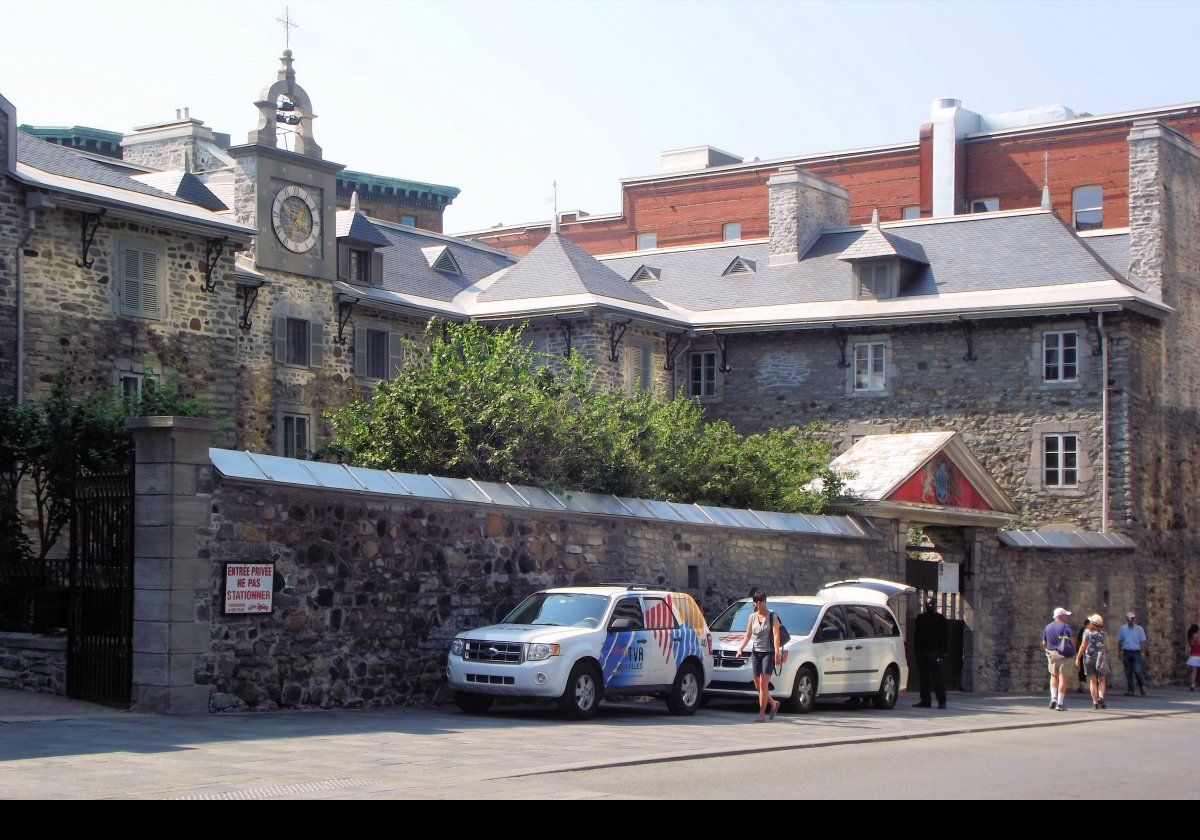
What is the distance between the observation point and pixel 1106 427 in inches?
1497

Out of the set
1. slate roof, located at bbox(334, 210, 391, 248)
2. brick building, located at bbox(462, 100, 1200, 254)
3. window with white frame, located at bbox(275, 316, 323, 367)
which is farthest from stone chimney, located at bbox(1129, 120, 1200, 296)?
window with white frame, located at bbox(275, 316, 323, 367)

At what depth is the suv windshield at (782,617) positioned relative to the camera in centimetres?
2252

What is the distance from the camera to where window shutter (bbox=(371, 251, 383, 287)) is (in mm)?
37875

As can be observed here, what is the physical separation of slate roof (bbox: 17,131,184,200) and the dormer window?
1722 cm

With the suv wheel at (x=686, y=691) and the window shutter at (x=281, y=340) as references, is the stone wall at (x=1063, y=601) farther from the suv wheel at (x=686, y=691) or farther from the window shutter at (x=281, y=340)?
the window shutter at (x=281, y=340)

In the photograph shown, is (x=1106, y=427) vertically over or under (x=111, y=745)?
over

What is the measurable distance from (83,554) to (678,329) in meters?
24.4

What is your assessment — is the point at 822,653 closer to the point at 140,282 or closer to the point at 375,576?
the point at 375,576

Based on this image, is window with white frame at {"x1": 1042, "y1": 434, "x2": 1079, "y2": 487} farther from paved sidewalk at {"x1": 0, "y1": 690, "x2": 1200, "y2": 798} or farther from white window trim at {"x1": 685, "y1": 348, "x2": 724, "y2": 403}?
paved sidewalk at {"x1": 0, "y1": 690, "x2": 1200, "y2": 798}

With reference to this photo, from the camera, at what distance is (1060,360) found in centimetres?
3850

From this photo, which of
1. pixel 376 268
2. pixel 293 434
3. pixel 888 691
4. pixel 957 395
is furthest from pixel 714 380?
pixel 888 691

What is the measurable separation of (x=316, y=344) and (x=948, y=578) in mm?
13985
